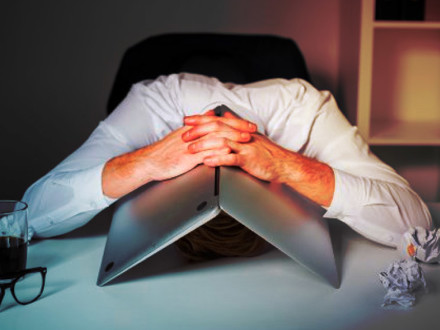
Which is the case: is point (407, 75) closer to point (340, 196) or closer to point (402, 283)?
point (340, 196)

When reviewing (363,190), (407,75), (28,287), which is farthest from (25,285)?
(407,75)

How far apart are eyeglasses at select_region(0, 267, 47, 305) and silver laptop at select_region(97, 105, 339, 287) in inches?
3.8

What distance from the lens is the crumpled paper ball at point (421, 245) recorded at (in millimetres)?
968

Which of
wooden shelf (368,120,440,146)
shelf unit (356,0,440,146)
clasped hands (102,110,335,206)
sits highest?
clasped hands (102,110,335,206)

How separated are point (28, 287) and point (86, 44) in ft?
6.16

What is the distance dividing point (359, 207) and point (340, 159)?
196 mm

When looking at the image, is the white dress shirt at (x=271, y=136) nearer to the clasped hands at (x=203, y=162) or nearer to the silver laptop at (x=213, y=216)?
the clasped hands at (x=203, y=162)

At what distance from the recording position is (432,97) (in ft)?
8.50

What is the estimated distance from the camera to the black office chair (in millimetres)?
1867

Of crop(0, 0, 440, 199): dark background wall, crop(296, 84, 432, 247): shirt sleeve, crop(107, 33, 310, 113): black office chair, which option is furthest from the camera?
crop(0, 0, 440, 199): dark background wall

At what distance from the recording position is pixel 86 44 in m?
2.55

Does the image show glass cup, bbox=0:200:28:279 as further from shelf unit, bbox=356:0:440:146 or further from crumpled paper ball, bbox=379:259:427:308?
shelf unit, bbox=356:0:440:146

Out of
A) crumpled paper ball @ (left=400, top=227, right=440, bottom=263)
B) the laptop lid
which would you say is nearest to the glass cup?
the laptop lid

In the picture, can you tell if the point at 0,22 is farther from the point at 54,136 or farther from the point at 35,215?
the point at 35,215
